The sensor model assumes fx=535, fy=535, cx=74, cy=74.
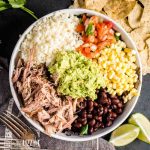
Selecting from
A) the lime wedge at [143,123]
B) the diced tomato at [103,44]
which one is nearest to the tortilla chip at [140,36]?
the diced tomato at [103,44]

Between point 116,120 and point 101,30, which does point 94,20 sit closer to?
point 101,30

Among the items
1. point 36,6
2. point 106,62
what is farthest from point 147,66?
point 36,6

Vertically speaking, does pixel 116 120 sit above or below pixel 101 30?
below

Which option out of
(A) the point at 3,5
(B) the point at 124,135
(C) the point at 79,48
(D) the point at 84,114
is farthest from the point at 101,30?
(B) the point at 124,135

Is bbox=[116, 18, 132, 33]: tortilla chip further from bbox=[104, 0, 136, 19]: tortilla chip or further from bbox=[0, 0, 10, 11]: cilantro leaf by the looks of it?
bbox=[0, 0, 10, 11]: cilantro leaf

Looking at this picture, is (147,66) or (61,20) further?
(147,66)

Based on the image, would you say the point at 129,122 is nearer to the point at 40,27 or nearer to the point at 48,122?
the point at 48,122
